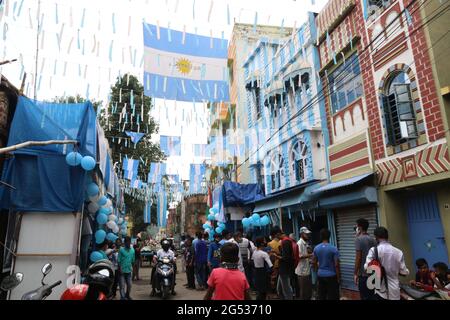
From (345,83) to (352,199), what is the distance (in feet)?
12.9

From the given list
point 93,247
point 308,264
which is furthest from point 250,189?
point 308,264

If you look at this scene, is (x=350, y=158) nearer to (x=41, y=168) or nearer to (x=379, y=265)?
(x=379, y=265)

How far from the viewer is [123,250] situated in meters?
8.76

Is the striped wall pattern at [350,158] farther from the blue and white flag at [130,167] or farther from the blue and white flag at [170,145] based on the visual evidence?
the blue and white flag at [130,167]

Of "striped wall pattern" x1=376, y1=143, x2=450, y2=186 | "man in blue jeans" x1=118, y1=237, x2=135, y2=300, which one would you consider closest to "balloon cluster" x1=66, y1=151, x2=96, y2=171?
"man in blue jeans" x1=118, y1=237, x2=135, y2=300

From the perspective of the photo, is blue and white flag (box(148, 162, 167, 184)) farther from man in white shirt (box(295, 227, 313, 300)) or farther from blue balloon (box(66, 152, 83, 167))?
man in white shirt (box(295, 227, 313, 300))

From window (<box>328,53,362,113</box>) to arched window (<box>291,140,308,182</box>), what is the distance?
83.1 inches

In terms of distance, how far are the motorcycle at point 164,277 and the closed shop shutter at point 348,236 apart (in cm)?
546

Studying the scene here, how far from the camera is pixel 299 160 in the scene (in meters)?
13.0

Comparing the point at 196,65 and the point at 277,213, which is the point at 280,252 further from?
the point at 277,213

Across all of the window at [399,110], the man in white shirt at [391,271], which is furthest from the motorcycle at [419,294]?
the window at [399,110]

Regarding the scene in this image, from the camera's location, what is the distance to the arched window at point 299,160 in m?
12.7

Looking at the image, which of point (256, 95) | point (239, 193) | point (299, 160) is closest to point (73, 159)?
point (299, 160)

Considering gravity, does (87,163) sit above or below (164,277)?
above
